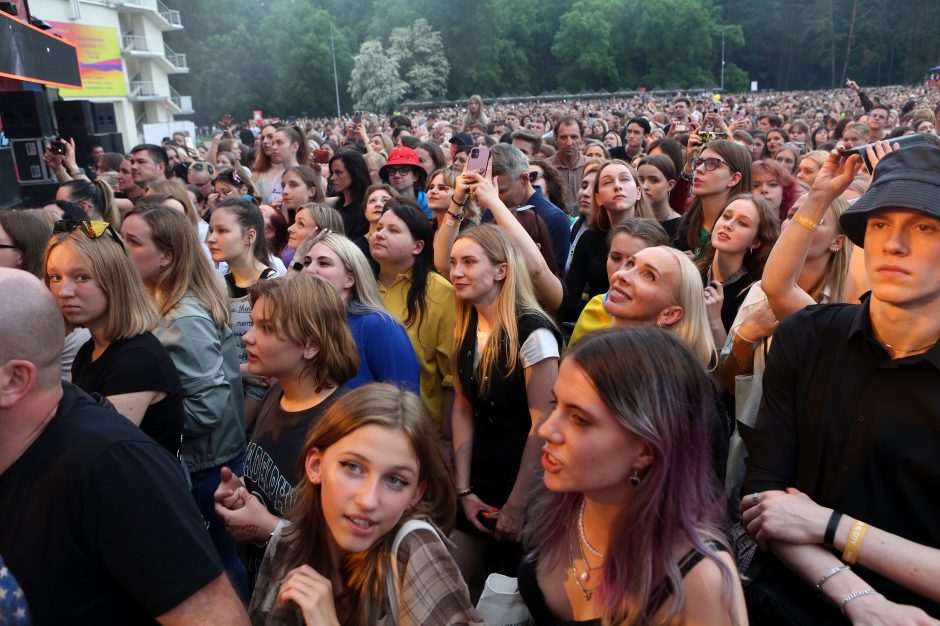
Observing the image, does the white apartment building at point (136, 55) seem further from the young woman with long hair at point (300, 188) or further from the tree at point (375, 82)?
the young woman with long hair at point (300, 188)

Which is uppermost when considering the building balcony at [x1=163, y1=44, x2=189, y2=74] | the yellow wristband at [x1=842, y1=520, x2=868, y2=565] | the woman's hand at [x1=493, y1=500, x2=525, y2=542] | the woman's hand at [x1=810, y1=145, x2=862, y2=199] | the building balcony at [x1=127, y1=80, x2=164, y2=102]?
the building balcony at [x1=163, y1=44, x2=189, y2=74]

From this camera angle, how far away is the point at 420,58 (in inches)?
2387

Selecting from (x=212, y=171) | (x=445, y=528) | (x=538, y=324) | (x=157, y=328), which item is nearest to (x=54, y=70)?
(x=212, y=171)

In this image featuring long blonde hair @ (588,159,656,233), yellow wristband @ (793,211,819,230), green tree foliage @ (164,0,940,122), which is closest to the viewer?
yellow wristband @ (793,211,819,230)

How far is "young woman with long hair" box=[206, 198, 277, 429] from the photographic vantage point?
13.9ft

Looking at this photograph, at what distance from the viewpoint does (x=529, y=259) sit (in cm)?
390

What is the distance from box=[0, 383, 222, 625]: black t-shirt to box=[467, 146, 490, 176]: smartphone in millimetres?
2964

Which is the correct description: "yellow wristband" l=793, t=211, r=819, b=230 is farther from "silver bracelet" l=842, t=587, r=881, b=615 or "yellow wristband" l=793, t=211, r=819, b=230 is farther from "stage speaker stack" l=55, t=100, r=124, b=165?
"stage speaker stack" l=55, t=100, r=124, b=165

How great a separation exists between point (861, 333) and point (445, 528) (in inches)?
49.6

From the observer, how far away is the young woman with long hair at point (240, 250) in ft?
13.9

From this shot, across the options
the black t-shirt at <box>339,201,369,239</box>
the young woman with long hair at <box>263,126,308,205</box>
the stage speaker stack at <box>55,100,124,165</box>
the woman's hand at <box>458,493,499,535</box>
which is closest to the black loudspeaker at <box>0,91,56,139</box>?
the stage speaker stack at <box>55,100,124,165</box>

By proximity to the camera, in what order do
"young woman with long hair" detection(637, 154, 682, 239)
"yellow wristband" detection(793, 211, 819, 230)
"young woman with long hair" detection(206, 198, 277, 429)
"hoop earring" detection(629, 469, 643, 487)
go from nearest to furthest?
"hoop earring" detection(629, 469, 643, 487) → "yellow wristband" detection(793, 211, 819, 230) → "young woman with long hair" detection(206, 198, 277, 429) → "young woman with long hair" detection(637, 154, 682, 239)

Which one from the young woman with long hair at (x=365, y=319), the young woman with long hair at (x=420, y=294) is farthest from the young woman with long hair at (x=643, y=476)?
the young woman with long hair at (x=420, y=294)

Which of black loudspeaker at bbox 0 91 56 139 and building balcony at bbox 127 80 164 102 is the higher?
building balcony at bbox 127 80 164 102
